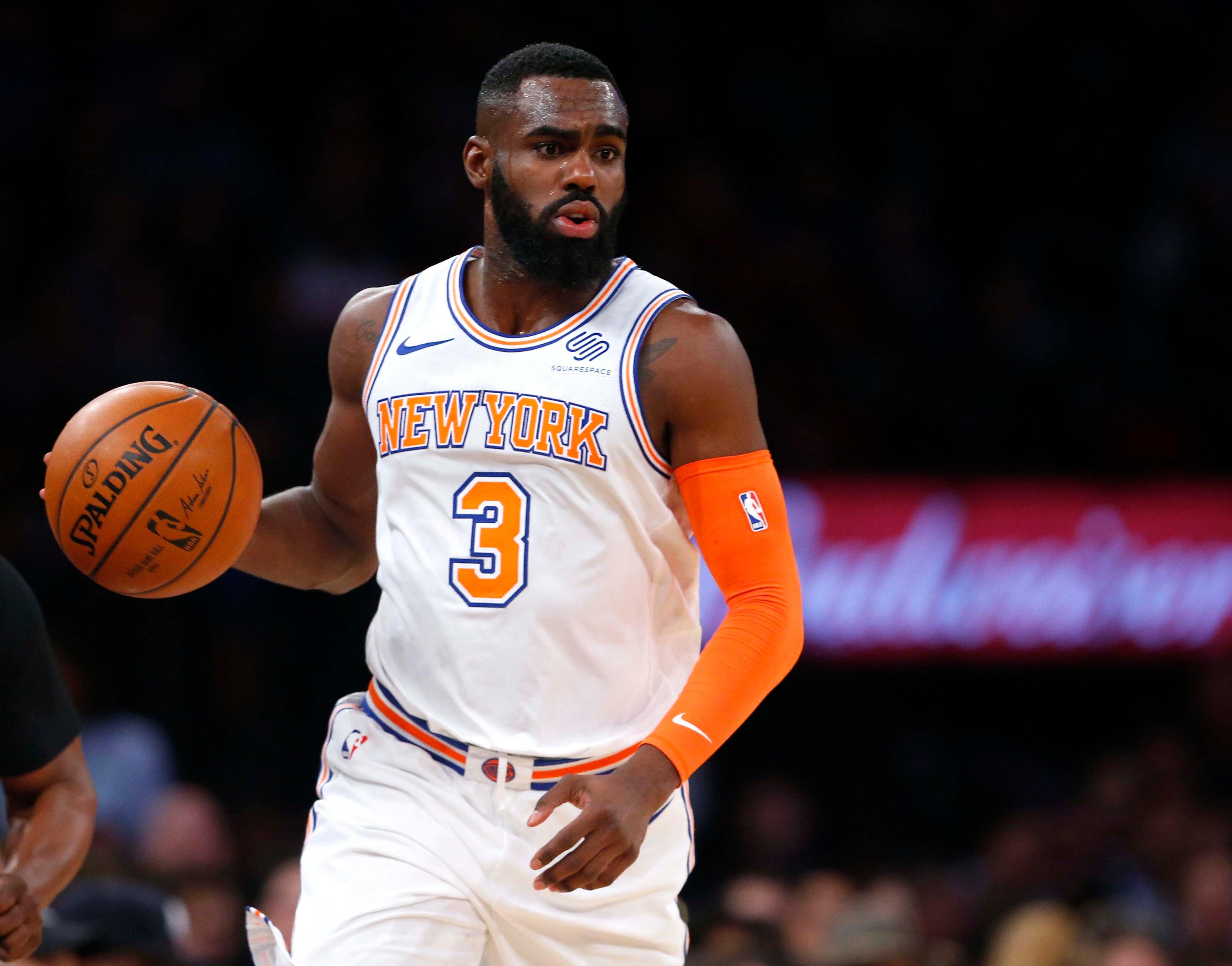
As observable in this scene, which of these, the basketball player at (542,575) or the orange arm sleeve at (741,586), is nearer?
the orange arm sleeve at (741,586)

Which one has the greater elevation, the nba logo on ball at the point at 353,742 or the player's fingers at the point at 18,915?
the nba logo on ball at the point at 353,742

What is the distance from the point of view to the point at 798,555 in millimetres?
8359

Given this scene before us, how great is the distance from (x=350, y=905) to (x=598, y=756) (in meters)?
0.57

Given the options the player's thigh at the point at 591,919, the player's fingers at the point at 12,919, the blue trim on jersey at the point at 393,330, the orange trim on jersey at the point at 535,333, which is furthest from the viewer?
the blue trim on jersey at the point at 393,330

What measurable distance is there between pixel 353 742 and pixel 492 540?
0.55 m

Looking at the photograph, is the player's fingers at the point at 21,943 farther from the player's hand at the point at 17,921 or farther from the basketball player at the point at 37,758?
the basketball player at the point at 37,758

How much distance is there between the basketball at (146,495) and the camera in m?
3.50

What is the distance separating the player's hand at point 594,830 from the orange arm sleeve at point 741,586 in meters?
0.20

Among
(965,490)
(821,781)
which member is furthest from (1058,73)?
(821,781)

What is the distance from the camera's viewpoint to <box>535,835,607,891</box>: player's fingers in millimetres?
3035

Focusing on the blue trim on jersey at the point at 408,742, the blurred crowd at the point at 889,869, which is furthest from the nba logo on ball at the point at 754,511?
the blurred crowd at the point at 889,869

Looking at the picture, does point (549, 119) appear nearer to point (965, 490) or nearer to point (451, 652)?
point (451, 652)

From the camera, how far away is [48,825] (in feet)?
12.2

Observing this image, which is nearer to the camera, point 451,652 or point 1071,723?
point 451,652
